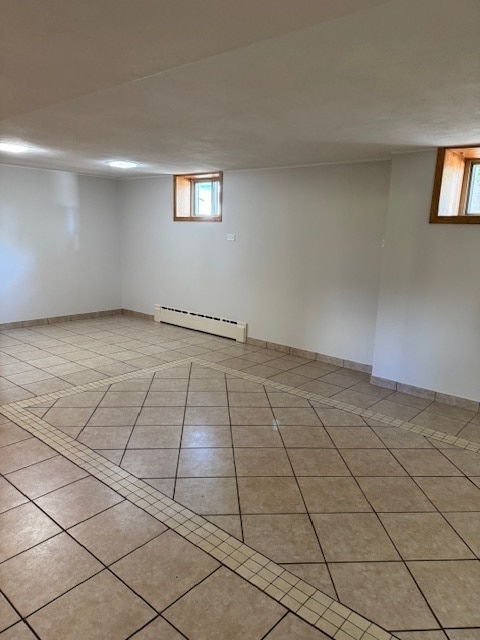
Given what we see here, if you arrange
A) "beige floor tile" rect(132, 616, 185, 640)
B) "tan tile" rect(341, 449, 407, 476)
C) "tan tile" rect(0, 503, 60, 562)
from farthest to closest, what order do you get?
"tan tile" rect(341, 449, 407, 476)
"tan tile" rect(0, 503, 60, 562)
"beige floor tile" rect(132, 616, 185, 640)

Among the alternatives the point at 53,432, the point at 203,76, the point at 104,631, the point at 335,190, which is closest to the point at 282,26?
the point at 203,76

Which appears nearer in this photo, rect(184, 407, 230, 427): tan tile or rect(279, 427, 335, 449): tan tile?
rect(279, 427, 335, 449): tan tile

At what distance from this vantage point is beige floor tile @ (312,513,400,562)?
1960 mm

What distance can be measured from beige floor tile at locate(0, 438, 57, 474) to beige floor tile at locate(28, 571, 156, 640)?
3.63 feet

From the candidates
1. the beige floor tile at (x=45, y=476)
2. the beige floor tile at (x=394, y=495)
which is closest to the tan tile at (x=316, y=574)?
the beige floor tile at (x=394, y=495)

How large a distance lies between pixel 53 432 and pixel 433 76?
3098mm

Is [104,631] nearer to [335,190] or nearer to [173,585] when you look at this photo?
[173,585]

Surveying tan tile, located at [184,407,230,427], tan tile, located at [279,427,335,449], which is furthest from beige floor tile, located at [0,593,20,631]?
tan tile, located at [279,427,335,449]

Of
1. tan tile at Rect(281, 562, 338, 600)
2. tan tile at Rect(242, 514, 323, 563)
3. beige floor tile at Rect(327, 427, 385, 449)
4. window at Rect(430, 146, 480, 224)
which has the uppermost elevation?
window at Rect(430, 146, 480, 224)

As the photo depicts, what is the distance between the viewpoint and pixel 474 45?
1638 millimetres

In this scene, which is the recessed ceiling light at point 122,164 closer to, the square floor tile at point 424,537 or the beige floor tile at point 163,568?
the beige floor tile at point 163,568

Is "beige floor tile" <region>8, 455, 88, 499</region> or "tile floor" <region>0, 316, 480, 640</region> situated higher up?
"beige floor tile" <region>8, 455, 88, 499</region>

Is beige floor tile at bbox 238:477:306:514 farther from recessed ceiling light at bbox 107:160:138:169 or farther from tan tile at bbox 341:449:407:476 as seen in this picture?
recessed ceiling light at bbox 107:160:138:169

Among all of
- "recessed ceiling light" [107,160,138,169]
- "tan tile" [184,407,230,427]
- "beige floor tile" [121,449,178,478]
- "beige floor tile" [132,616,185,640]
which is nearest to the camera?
"beige floor tile" [132,616,185,640]
